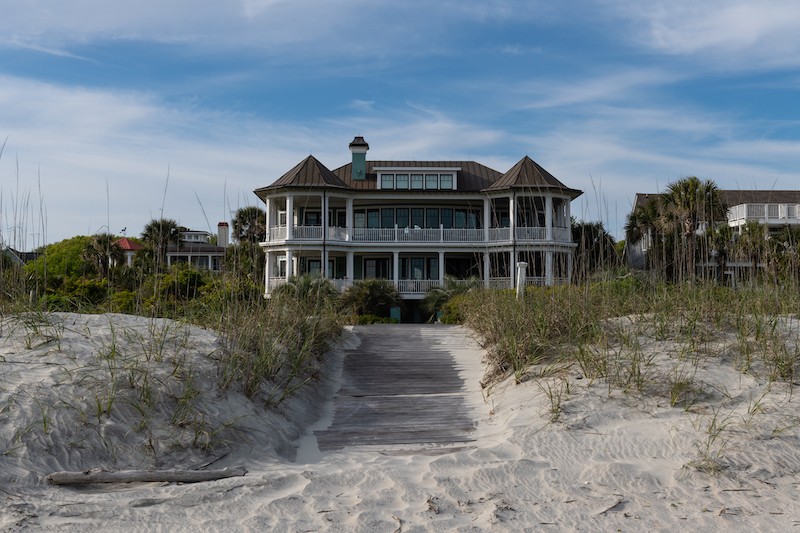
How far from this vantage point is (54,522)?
4516 millimetres

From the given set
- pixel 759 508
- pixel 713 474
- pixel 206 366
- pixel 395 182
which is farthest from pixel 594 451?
pixel 395 182

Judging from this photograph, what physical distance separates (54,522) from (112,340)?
2.79 m

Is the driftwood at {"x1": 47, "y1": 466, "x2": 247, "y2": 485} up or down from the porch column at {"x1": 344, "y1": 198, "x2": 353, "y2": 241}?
down

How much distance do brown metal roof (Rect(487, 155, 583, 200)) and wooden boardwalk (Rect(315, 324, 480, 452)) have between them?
703 inches

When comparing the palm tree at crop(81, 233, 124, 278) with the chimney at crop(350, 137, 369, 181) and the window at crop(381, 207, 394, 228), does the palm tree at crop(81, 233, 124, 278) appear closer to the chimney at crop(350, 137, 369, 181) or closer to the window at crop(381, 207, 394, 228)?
the chimney at crop(350, 137, 369, 181)

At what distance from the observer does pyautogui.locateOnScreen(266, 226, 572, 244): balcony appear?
3034cm

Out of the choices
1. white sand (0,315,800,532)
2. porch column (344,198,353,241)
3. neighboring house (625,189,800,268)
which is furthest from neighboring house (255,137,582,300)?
white sand (0,315,800,532)

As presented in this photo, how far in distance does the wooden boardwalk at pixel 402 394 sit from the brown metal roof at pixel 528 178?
17.9m

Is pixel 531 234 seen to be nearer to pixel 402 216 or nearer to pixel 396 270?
pixel 396 270

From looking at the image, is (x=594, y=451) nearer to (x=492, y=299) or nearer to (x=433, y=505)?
(x=433, y=505)

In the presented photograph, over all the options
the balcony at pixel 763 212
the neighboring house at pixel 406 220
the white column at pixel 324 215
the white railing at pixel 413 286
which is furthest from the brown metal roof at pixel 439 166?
the balcony at pixel 763 212

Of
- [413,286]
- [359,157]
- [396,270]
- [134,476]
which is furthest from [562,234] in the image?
[134,476]

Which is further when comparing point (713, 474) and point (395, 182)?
point (395, 182)

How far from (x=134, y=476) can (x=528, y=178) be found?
87.6 feet
